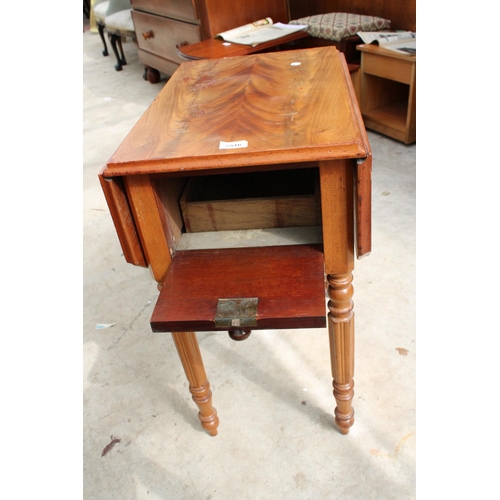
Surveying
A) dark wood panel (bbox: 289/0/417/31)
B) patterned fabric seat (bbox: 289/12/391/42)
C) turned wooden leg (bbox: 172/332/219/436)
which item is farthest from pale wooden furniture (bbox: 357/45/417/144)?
turned wooden leg (bbox: 172/332/219/436)

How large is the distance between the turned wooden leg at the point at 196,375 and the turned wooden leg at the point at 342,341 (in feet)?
1.11

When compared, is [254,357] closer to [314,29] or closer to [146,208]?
[146,208]

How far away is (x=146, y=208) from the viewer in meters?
0.94

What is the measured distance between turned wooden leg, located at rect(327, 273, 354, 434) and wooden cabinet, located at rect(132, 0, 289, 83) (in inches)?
83.0

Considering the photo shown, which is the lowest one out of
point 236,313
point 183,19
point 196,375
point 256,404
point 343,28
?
point 256,404

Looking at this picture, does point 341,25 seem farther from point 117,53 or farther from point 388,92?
point 117,53

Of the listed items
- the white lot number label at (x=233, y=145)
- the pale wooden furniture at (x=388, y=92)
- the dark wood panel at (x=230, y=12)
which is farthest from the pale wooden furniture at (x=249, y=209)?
the dark wood panel at (x=230, y=12)

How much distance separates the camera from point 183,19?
301cm

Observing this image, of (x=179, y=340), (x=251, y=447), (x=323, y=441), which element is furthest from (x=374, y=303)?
(x=179, y=340)

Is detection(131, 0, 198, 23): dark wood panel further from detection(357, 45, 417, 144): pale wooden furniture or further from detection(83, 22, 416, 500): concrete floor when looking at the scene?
detection(83, 22, 416, 500): concrete floor

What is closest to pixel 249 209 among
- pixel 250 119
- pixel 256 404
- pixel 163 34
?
pixel 250 119

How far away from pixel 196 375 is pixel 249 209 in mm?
477

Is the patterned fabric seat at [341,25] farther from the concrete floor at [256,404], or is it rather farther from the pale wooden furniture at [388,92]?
the concrete floor at [256,404]

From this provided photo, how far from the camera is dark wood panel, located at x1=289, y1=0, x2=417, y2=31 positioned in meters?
2.72
